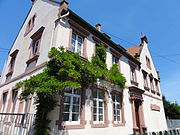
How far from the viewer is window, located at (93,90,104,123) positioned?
730 centimetres

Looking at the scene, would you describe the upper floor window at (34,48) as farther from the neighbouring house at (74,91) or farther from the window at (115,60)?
the window at (115,60)

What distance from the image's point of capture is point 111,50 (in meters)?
10.3

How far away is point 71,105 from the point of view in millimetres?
6207

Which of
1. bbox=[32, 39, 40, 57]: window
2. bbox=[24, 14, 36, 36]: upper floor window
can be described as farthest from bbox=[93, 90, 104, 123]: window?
bbox=[24, 14, 36, 36]: upper floor window

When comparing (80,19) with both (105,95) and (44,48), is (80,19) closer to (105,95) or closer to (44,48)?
(44,48)

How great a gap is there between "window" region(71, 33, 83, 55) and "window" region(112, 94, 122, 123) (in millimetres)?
4078

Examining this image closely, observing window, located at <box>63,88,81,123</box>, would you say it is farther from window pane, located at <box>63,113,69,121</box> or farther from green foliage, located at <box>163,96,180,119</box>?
green foliage, located at <box>163,96,180,119</box>

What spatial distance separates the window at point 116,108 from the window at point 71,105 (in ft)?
10.6

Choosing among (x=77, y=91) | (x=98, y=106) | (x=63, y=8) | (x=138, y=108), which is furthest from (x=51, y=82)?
(x=138, y=108)

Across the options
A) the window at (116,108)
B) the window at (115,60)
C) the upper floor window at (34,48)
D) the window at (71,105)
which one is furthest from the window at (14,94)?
the window at (115,60)

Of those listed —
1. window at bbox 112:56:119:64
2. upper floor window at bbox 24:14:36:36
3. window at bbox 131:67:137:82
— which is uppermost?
upper floor window at bbox 24:14:36:36

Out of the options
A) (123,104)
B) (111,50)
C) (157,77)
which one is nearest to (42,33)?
(111,50)

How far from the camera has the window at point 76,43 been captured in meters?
7.51

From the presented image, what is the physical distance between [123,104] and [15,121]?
23.3 feet
